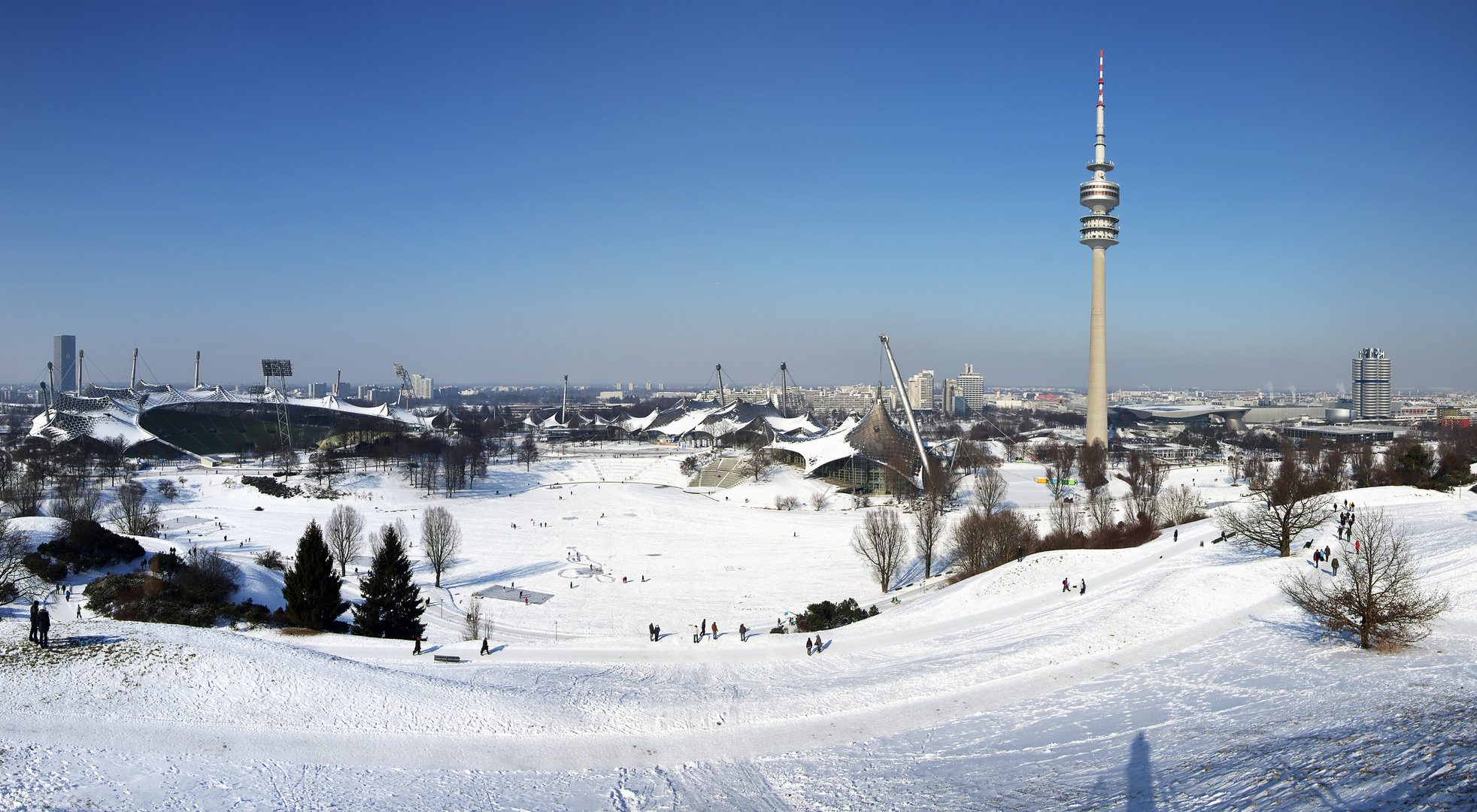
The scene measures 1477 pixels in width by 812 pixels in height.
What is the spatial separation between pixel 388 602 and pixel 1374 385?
157368 mm

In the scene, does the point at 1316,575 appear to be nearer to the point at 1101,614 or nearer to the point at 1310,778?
the point at 1101,614

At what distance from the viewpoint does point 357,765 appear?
10.3 meters

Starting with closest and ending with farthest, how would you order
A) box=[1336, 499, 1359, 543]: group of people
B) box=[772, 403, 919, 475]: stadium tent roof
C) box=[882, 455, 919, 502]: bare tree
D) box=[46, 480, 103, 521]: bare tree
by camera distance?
box=[1336, 499, 1359, 543]: group of people, box=[46, 480, 103, 521]: bare tree, box=[882, 455, 919, 502]: bare tree, box=[772, 403, 919, 475]: stadium tent roof

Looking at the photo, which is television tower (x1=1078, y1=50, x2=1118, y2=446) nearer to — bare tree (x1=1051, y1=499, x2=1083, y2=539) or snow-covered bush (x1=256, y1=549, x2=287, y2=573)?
bare tree (x1=1051, y1=499, x2=1083, y2=539)

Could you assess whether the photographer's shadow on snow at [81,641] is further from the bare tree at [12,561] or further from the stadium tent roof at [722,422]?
the stadium tent roof at [722,422]

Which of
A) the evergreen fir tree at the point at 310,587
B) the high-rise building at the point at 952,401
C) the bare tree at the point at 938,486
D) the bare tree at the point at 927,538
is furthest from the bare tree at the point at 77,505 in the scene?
the high-rise building at the point at 952,401

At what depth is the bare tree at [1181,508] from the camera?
3259cm

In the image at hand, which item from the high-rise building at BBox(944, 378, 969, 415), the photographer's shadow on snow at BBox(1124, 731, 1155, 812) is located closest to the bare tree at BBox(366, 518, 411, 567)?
the photographer's shadow on snow at BBox(1124, 731, 1155, 812)

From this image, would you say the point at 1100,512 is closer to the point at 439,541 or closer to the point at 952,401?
the point at 439,541

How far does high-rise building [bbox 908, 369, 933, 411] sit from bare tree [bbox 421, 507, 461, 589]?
153335 mm

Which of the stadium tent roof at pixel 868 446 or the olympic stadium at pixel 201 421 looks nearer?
the stadium tent roof at pixel 868 446

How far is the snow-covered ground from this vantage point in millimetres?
9141

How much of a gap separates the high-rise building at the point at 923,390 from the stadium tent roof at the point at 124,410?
118478mm

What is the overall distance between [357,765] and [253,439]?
7716 centimetres
